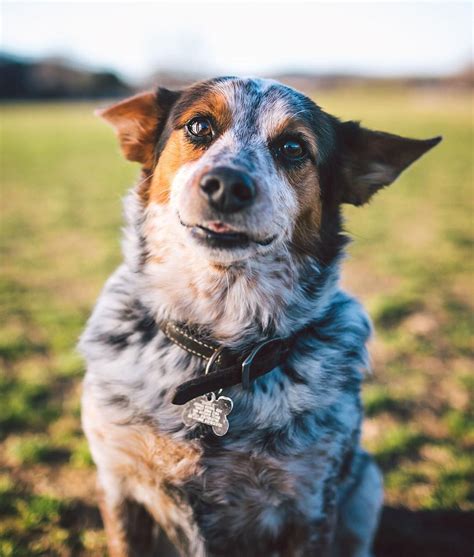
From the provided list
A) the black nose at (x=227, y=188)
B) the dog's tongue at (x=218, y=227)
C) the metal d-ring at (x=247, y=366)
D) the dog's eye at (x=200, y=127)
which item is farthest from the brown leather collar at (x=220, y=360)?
the dog's eye at (x=200, y=127)

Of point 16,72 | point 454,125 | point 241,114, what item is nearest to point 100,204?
point 241,114

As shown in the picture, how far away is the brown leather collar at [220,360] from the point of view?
2078mm

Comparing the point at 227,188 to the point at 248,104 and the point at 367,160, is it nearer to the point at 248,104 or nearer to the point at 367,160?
the point at 248,104

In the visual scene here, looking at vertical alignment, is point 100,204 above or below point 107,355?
below

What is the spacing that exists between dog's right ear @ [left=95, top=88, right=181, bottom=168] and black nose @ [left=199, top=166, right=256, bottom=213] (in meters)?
0.84

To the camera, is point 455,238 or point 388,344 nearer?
point 388,344

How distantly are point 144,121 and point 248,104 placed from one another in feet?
2.09

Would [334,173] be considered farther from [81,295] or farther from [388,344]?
[81,295]

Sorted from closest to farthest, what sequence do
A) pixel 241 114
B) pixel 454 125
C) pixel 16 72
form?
pixel 241 114 → pixel 454 125 → pixel 16 72

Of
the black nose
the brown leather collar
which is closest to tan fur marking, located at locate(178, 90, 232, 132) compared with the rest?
the black nose

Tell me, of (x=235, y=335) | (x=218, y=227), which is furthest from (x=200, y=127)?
(x=235, y=335)

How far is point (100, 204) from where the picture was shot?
432 inches

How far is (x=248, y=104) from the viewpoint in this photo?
2.55m

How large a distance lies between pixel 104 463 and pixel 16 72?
64.6 meters
